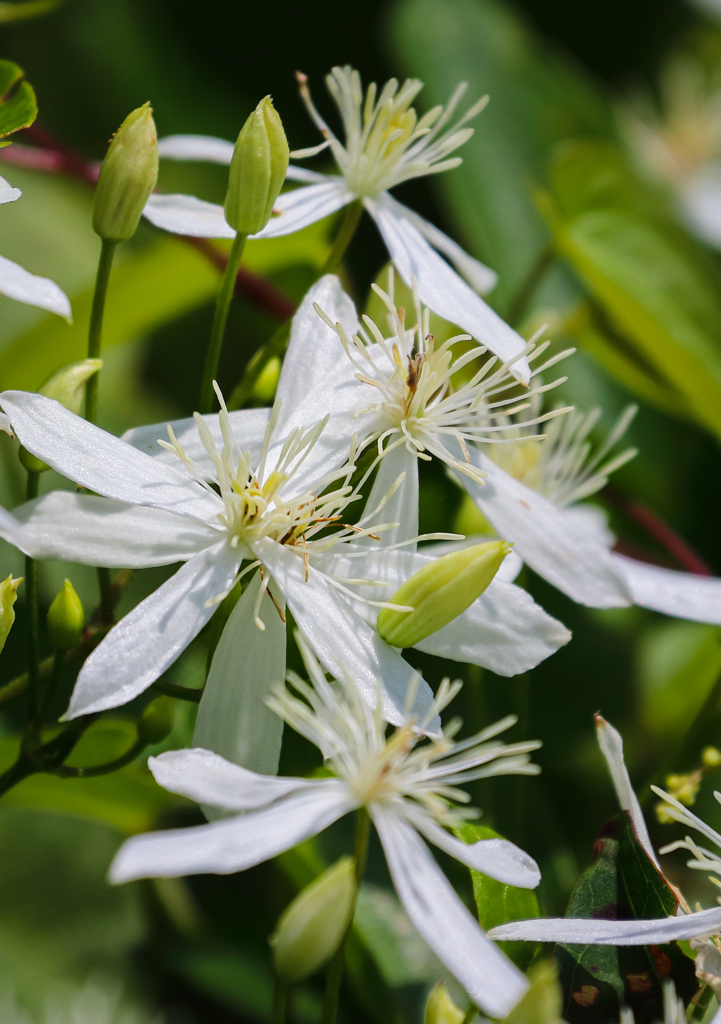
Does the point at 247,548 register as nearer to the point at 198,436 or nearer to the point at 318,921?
the point at 198,436

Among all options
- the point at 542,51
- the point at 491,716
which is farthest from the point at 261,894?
the point at 542,51

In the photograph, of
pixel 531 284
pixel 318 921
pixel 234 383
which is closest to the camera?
pixel 318 921

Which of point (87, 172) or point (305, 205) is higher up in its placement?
point (305, 205)

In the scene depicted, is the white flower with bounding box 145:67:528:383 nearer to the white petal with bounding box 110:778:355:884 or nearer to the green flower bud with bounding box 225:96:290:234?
the green flower bud with bounding box 225:96:290:234

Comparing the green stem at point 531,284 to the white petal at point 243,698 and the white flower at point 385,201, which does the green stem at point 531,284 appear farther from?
the white petal at point 243,698

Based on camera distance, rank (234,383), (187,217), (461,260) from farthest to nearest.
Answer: (234,383) → (461,260) → (187,217)

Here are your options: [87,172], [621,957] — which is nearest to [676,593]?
[621,957]

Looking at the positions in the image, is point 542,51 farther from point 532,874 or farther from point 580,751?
point 532,874
